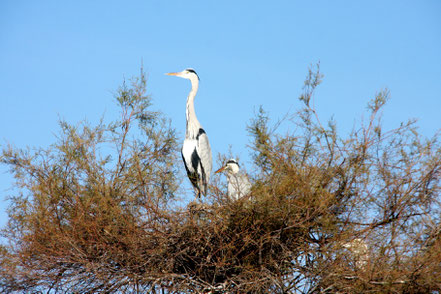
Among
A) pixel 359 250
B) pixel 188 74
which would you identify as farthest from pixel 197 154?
pixel 359 250

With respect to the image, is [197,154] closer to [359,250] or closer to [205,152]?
[205,152]

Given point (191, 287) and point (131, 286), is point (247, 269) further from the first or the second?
point (131, 286)

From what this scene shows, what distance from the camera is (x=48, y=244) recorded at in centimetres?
579

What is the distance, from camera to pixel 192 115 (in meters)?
8.55

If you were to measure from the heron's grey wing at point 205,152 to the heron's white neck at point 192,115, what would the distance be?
0.13 metres

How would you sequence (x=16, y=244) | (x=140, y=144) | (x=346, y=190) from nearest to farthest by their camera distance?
(x=346, y=190) < (x=16, y=244) < (x=140, y=144)

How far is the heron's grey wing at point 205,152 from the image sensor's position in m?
8.02

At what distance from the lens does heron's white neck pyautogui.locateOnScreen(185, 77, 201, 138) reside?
8305 millimetres

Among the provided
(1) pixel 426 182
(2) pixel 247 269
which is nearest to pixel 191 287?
(2) pixel 247 269

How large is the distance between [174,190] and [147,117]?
4.54ft

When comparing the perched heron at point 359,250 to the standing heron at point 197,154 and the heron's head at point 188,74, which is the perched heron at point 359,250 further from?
the heron's head at point 188,74

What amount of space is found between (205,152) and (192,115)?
759mm

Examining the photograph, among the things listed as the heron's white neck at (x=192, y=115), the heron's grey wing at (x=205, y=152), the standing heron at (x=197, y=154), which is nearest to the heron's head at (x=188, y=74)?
the heron's white neck at (x=192, y=115)

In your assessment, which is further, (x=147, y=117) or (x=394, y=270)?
(x=147, y=117)
